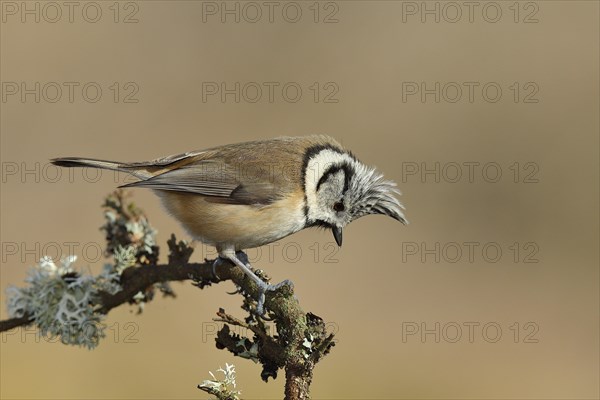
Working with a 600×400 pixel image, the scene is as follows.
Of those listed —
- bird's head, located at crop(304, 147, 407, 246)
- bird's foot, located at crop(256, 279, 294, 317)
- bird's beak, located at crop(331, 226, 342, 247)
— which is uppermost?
bird's head, located at crop(304, 147, 407, 246)

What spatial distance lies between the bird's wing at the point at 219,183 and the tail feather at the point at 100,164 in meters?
0.14

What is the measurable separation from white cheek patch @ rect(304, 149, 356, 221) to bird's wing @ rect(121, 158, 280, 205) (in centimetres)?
16

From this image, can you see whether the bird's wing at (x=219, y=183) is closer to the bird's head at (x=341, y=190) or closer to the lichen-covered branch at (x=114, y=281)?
the bird's head at (x=341, y=190)

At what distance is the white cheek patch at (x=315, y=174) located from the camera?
390 cm

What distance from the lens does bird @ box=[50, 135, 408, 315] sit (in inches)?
152

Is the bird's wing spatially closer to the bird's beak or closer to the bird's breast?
the bird's breast

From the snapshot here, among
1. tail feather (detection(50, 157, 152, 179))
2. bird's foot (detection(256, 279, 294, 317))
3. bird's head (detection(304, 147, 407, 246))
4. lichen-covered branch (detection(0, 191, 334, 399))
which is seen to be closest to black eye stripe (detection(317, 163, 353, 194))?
bird's head (detection(304, 147, 407, 246))

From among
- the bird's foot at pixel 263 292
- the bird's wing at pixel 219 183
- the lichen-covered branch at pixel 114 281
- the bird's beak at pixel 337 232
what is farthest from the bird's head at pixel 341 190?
the bird's foot at pixel 263 292

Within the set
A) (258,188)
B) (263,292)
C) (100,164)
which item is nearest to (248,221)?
(258,188)

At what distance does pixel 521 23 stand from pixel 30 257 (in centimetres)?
648

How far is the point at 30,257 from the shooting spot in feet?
23.8

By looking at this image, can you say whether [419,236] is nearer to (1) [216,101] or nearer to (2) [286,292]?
(1) [216,101]

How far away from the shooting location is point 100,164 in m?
3.88

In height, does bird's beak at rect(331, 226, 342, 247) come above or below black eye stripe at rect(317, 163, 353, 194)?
below
